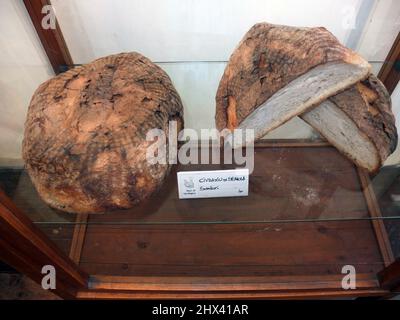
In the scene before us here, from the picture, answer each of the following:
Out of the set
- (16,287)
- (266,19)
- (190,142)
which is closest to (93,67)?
(190,142)

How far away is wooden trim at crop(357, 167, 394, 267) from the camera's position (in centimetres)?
117

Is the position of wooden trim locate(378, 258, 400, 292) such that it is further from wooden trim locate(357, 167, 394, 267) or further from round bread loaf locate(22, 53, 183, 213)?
round bread loaf locate(22, 53, 183, 213)

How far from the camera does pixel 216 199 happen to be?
122cm

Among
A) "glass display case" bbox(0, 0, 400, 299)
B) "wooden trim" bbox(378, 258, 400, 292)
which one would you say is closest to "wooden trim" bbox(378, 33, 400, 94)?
"glass display case" bbox(0, 0, 400, 299)

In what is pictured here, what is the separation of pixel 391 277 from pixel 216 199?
554 mm

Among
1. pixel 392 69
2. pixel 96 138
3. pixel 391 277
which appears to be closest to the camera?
pixel 96 138

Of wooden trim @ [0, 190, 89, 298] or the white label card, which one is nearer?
wooden trim @ [0, 190, 89, 298]

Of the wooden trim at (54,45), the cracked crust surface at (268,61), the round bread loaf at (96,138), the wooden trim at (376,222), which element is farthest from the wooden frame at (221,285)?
the wooden trim at (54,45)

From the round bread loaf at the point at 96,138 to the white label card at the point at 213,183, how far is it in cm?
9

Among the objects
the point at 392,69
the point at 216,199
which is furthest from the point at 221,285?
the point at 392,69

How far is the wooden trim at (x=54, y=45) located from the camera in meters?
1.27

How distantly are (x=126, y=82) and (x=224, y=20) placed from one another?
0.50 m

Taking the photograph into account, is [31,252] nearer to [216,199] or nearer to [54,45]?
[216,199]

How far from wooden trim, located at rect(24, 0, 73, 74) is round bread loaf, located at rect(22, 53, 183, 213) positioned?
27 centimetres
